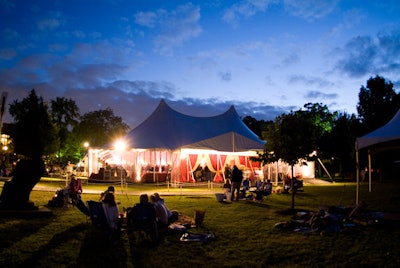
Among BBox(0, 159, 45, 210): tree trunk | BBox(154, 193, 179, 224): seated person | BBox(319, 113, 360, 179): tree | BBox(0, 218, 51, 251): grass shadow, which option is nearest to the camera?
BBox(0, 218, 51, 251): grass shadow

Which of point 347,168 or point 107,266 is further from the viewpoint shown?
point 347,168

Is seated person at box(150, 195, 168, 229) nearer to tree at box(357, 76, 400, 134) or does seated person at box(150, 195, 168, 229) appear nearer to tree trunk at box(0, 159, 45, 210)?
tree trunk at box(0, 159, 45, 210)

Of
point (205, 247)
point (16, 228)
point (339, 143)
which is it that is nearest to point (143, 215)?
point (205, 247)

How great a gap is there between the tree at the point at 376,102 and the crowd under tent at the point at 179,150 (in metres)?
15.8

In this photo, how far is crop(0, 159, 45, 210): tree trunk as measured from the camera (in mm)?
9523

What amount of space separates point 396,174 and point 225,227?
114 ft

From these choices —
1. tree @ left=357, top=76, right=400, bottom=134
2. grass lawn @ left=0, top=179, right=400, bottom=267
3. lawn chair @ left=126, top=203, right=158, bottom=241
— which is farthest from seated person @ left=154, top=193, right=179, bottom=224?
tree @ left=357, top=76, right=400, bottom=134

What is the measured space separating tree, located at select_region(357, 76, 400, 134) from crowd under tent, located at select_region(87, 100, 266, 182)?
52.0ft

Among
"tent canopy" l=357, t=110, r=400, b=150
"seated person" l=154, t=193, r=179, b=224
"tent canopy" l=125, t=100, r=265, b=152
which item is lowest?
"seated person" l=154, t=193, r=179, b=224

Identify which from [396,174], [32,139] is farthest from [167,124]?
[396,174]

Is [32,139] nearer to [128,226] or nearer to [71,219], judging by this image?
[71,219]

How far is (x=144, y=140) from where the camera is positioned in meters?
23.2

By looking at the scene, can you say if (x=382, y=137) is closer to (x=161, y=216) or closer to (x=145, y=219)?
(x=161, y=216)

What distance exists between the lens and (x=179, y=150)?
2112 centimetres
